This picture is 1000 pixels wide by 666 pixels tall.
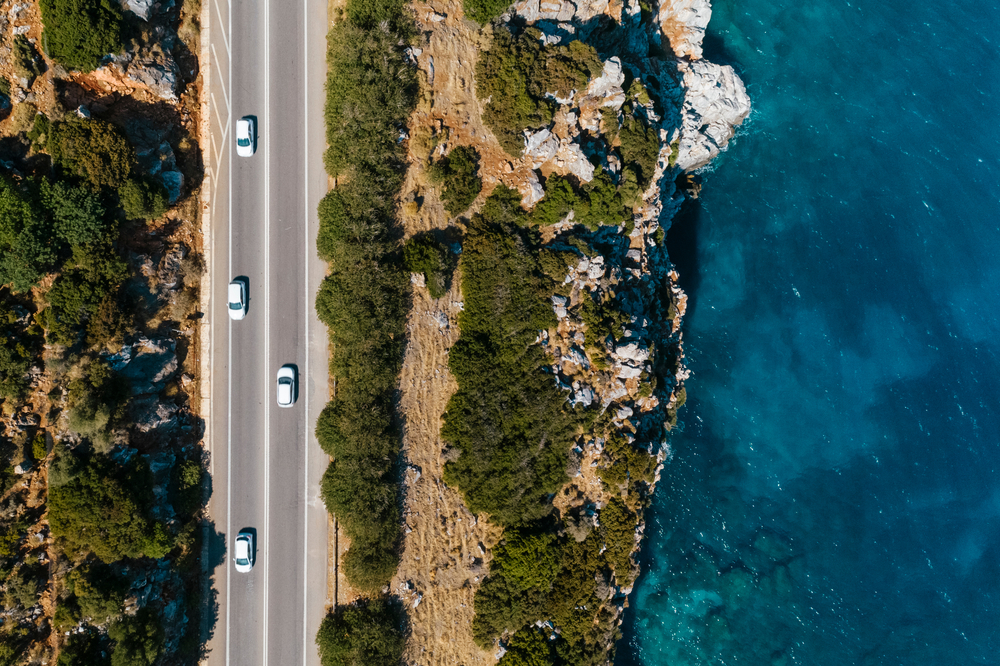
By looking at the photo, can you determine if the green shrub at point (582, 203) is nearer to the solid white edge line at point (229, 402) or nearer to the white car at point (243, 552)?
the solid white edge line at point (229, 402)

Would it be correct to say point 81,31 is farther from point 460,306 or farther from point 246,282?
point 460,306

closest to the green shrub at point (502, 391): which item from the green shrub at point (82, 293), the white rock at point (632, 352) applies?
the white rock at point (632, 352)

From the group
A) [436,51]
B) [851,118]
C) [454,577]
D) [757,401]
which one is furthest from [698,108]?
[454,577]

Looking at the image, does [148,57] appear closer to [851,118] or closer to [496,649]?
[496,649]

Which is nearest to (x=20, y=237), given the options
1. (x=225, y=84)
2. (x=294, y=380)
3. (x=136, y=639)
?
(x=225, y=84)

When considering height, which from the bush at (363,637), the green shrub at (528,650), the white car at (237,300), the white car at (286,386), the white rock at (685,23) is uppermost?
the white rock at (685,23)
